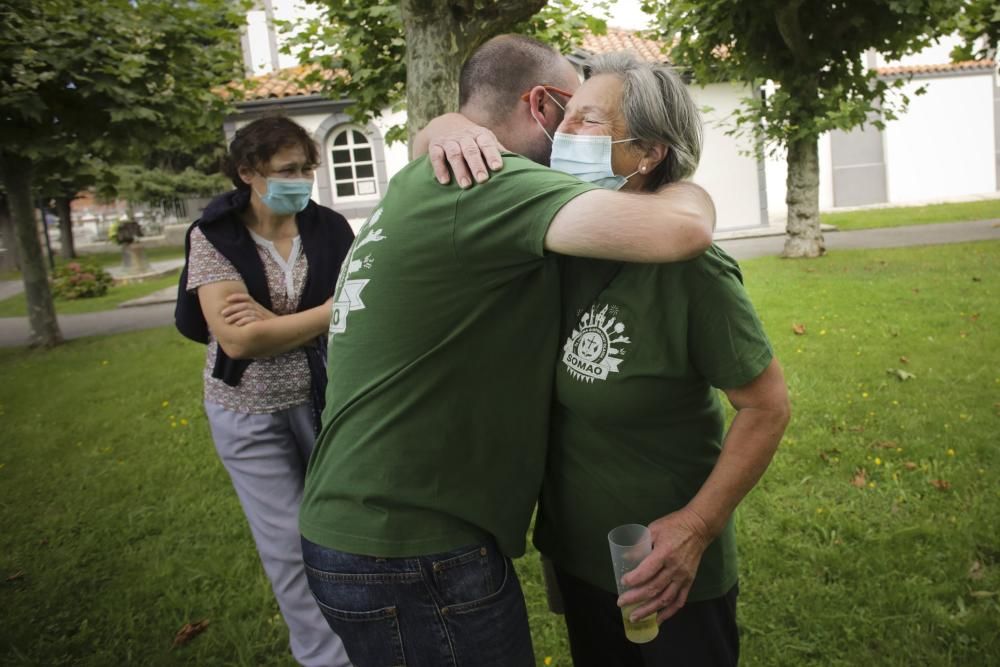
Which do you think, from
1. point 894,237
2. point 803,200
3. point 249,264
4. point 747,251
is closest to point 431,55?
point 249,264

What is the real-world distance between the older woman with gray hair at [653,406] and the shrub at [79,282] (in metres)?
18.7

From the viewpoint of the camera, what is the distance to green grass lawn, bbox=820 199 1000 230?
17.1 m

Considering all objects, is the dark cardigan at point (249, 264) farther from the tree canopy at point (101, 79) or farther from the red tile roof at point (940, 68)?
the red tile roof at point (940, 68)

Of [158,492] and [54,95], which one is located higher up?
[54,95]

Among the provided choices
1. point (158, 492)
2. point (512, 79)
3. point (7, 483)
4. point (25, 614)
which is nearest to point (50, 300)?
point (7, 483)

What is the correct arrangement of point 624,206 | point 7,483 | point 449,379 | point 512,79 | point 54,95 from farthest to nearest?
1. point 54,95
2. point 7,483
3. point 512,79
4. point 449,379
5. point 624,206

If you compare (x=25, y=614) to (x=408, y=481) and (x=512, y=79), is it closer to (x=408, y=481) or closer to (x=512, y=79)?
(x=408, y=481)

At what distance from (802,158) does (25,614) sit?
1169 centimetres

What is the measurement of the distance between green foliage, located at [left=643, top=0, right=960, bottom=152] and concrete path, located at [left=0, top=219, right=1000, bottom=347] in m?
3.24

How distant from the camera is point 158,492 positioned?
5316mm

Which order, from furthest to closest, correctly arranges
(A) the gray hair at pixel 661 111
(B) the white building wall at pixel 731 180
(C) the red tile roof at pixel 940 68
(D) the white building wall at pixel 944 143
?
1. (D) the white building wall at pixel 944 143
2. (C) the red tile roof at pixel 940 68
3. (B) the white building wall at pixel 731 180
4. (A) the gray hair at pixel 661 111

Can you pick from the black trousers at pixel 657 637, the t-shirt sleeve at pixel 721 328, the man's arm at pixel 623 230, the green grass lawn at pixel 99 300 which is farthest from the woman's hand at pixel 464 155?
the green grass lawn at pixel 99 300

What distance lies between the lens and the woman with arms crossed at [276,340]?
113 inches

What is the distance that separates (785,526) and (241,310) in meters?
2.86
